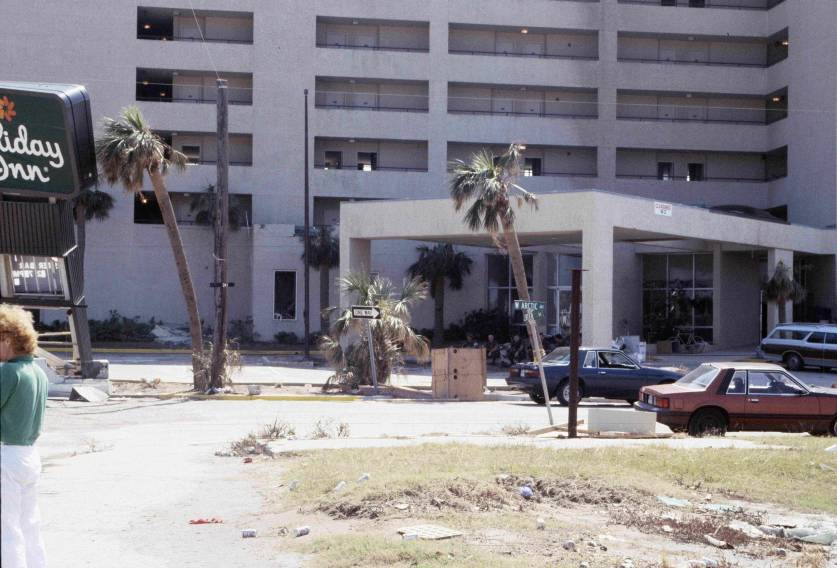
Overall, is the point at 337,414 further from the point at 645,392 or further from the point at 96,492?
the point at 96,492

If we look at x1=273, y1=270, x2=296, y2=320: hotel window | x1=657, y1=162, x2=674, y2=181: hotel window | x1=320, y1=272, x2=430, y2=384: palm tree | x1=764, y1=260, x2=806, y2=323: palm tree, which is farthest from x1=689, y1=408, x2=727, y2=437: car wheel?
x1=657, y1=162, x2=674, y2=181: hotel window

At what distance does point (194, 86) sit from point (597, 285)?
2965 centimetres

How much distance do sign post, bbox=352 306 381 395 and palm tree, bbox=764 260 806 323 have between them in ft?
66.9

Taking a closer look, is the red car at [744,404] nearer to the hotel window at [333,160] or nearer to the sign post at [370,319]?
the sign post at [370,319]

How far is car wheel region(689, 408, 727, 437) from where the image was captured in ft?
56.6

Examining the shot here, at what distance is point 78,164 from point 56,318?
92.9ft

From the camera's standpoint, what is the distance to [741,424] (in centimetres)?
1745

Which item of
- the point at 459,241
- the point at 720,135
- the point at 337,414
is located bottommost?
the point at 337,414

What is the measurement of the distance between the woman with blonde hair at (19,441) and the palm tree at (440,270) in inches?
1679

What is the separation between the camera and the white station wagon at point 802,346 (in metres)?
35.1

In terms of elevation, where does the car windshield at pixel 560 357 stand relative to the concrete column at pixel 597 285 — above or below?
below

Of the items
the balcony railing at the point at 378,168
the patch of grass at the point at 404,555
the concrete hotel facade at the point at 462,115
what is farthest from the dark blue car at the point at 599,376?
the balcony railing at the point at 378,168

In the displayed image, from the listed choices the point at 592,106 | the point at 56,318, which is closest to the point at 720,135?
the point at 592,106

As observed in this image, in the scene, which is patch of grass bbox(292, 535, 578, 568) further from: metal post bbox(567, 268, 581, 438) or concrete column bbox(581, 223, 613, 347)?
concrete column bbox(581, 223, 613, 347)
